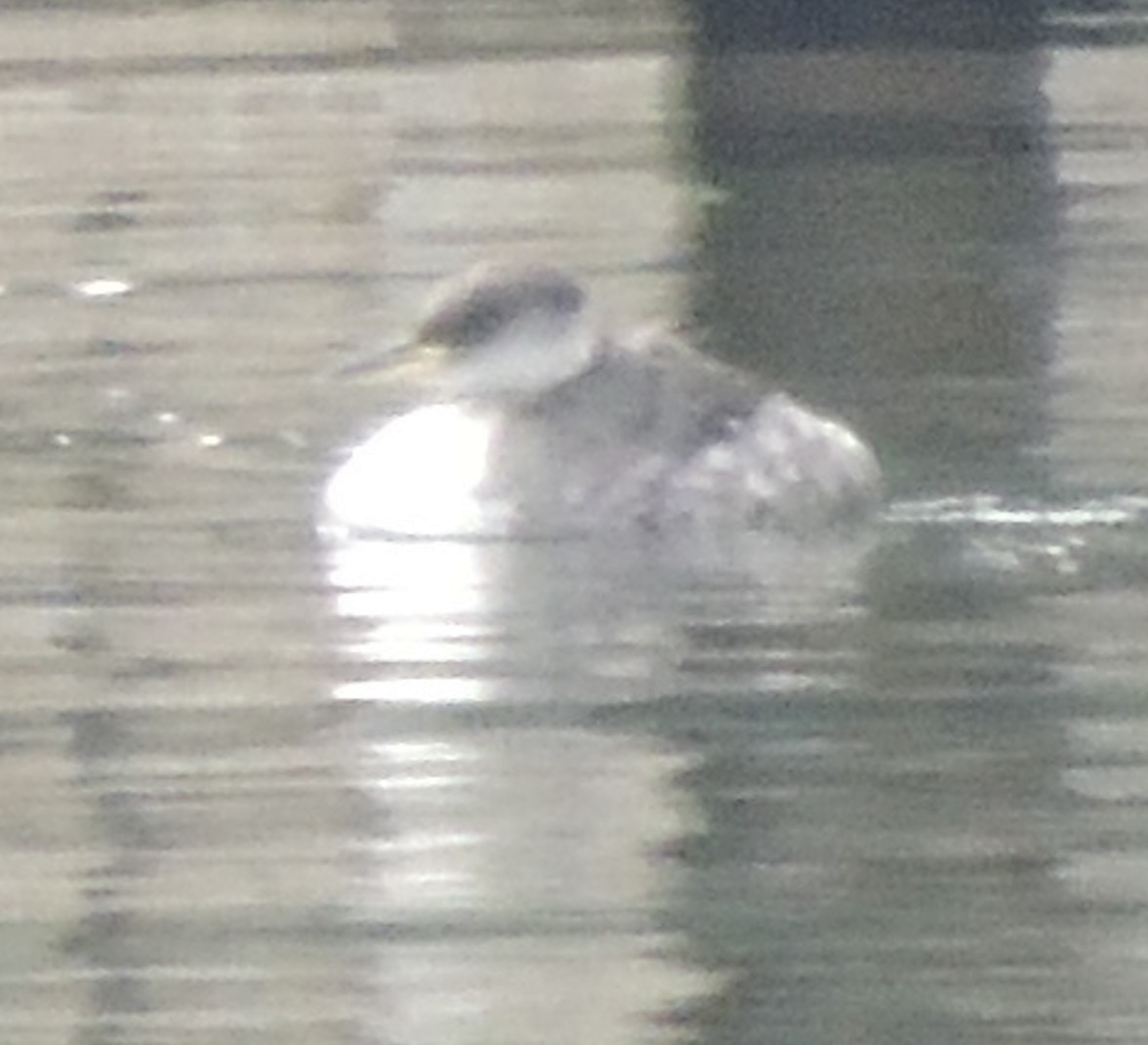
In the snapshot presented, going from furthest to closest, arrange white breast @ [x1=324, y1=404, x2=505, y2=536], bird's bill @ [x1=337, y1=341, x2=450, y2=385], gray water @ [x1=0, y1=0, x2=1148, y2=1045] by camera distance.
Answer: bird's bill @ [x1=337, y1=341, x2=450, y2=385] → white breast @ [x1=324, y1=404, x2=505, y2=536] → gray water @ [x1=0, y1=0, x2=1148, y2=1045]

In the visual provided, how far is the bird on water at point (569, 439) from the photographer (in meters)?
2.10

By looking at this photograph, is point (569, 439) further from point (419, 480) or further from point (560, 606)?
point (560, 606)

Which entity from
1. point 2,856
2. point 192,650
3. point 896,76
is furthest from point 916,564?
point 896,76

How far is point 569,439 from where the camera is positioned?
7.41ft

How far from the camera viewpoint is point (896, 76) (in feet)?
9.58

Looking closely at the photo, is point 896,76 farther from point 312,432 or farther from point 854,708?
point 854,708

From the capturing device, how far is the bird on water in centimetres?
210

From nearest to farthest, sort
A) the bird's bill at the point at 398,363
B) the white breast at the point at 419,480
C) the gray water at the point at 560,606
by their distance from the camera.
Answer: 1. the gray water at the point at 560,606
2. the white breast at the point at 419,480
3. the bird's bill at the point at 398,363

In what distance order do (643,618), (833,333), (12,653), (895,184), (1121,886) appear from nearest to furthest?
(1121,886) → (12,653) → (643,618) → (833,333) → (895,184)

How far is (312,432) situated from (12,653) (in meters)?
0.43

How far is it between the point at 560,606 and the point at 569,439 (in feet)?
0.98

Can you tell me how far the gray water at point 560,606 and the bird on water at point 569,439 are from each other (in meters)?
0.04

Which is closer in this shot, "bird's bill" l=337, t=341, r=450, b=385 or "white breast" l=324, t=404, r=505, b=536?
"white breast" l=324, t=404, r=505, b=536

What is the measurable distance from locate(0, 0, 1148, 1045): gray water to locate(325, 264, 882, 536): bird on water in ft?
0.12
